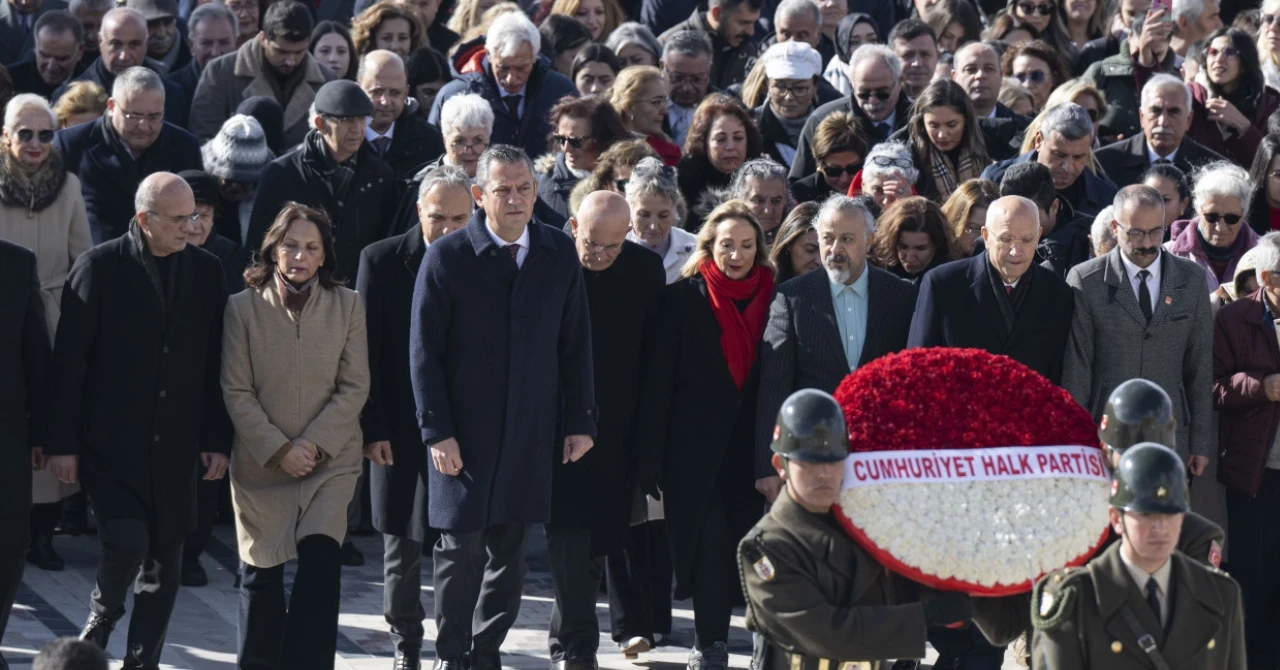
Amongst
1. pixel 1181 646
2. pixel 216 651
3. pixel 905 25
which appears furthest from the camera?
pixel 905 25

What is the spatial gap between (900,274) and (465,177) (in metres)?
2.02

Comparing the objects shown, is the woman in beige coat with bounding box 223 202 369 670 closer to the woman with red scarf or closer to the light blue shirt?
the woman with red scarf

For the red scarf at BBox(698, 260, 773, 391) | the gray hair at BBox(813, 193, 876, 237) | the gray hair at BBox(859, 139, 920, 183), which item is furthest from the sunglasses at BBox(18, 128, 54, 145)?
the gray hair at BBox(859, 139, 920, 183)

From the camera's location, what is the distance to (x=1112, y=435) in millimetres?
5773

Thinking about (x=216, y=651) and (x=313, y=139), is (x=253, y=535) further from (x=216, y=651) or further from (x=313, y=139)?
(x=313, y=139)

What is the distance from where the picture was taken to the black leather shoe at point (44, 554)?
31.3 feet

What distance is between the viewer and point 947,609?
18.5 ft

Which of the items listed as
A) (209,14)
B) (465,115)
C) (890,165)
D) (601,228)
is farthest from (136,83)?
(890,165)

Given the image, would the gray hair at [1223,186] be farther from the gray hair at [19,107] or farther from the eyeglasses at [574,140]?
the gray hair at [19,107]

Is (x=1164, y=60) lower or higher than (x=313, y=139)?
higher

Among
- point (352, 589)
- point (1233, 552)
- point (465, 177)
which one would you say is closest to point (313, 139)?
point (465, 177)

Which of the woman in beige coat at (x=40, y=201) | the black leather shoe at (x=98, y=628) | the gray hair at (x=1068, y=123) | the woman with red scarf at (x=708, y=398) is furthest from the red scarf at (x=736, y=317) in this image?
the woman in beige coat at (x=40, y=201)

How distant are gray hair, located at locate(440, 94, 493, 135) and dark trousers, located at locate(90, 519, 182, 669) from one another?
284 cm

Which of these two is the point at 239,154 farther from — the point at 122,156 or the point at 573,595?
the point at 573,595
